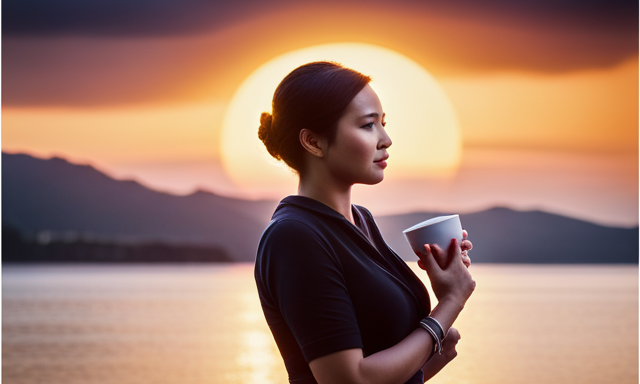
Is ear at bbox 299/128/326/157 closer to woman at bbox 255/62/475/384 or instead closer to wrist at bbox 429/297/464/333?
woman at bbox 255/62/475/384

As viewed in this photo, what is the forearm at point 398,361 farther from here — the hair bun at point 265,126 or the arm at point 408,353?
the hair bun at point 265,126

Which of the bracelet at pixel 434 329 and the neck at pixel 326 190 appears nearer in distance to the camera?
the bracelet at pixel 434 329

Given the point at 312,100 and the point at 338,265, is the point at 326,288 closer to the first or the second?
the point at 338,265

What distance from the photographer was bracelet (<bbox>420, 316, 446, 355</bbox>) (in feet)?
3.94

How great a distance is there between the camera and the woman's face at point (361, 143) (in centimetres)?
126

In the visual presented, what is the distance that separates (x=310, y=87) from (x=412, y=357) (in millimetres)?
533

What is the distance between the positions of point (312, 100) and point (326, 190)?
18 centimetres

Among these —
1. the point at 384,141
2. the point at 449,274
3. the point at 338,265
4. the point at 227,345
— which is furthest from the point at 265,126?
the point at 227,345

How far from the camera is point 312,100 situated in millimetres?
1254

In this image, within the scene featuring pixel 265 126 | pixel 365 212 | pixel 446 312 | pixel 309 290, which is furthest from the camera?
pixel 365 212

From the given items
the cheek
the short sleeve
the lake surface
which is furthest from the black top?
the lake surface

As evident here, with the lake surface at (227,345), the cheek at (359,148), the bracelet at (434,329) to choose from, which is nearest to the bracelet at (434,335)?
the bracelet at (434,329)

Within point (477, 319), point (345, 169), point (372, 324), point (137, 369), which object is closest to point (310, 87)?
point (345, 169)

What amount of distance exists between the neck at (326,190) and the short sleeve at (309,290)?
5.6 inches
